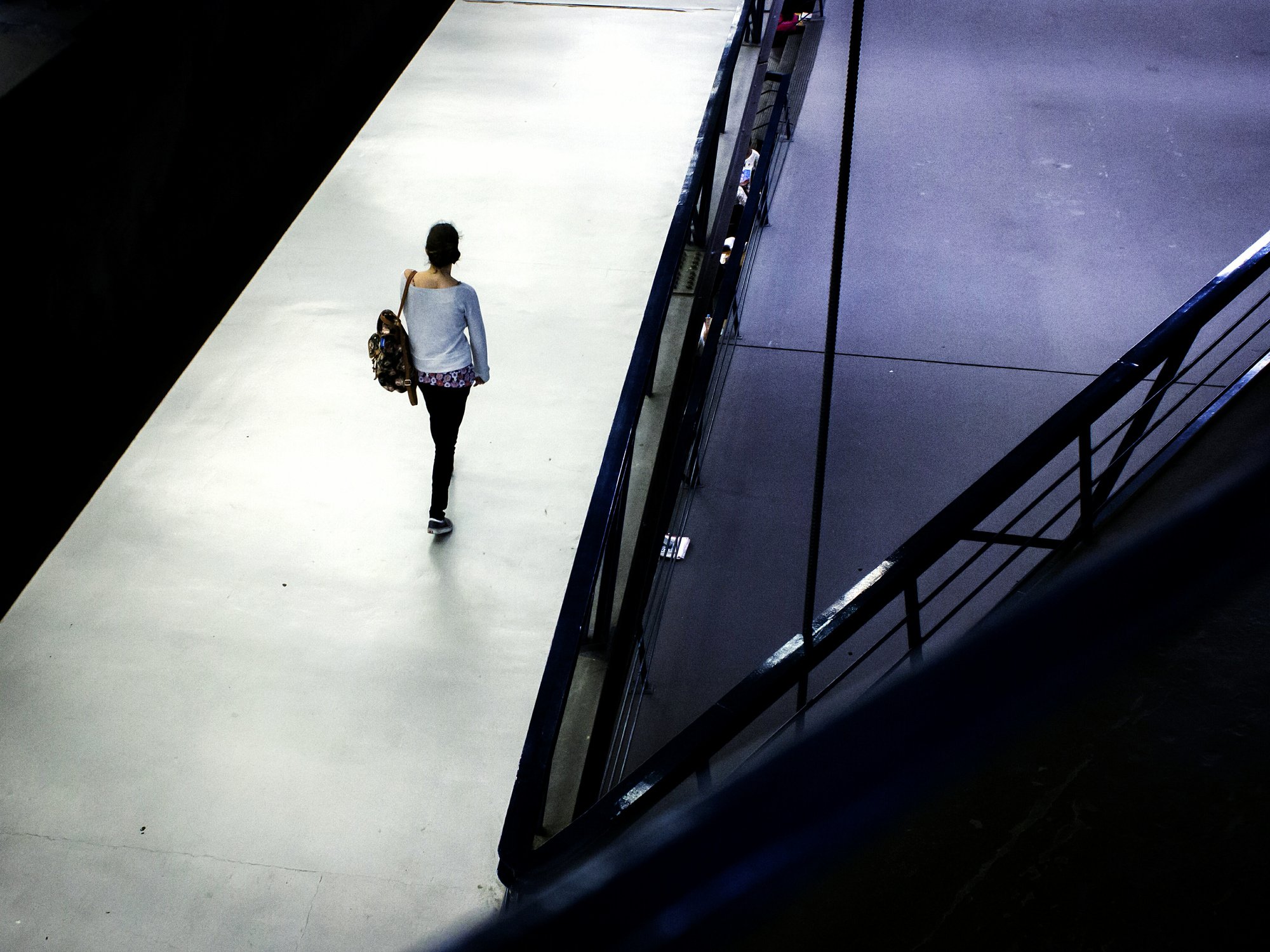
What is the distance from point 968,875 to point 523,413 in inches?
147

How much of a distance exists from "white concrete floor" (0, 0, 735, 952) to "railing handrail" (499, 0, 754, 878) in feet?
1.26

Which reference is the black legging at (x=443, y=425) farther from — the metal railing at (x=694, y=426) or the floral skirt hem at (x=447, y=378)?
the metal railing at (x=694, y=426)

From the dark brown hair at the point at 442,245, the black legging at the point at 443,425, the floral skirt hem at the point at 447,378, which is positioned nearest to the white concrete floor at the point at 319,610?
the black legging at the point at 443,425

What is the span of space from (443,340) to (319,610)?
1.05 metres

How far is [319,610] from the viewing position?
3574 mm

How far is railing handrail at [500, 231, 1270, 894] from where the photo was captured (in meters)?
2.16

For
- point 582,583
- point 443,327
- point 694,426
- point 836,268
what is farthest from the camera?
point 694,426

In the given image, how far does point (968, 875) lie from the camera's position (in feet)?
2.34

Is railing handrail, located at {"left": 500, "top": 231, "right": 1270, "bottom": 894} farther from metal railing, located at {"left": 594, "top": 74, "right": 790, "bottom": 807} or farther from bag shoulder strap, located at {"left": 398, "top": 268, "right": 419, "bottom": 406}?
bag shoulder strap, located at {"left": 398, "top": 268, "right": 419, "bottom": 406}

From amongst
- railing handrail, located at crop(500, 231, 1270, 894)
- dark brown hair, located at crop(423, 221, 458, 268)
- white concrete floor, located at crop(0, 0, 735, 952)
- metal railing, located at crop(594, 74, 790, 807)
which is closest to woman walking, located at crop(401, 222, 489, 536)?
dark brown hair, located at crop(423, 221, 458, 268)

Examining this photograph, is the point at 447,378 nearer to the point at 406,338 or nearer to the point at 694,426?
the point at 406,338

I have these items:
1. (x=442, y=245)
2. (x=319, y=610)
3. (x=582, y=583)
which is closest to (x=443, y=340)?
(x=442, y=245)

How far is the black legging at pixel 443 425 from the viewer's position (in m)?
3.56

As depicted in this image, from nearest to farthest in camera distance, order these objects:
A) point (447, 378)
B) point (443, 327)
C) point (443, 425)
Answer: point (443, 327), point (447, 378), point (443, 425)
